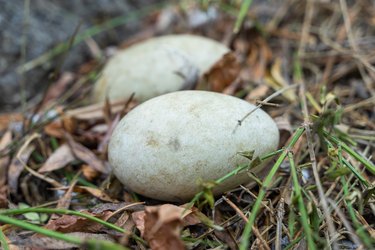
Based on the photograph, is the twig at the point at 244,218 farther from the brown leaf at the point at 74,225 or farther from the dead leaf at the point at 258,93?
the dead leaf at the point at 258,93

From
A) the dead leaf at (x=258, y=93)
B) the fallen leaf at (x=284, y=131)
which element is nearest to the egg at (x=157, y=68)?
the dead leaf at (x=258, y=93)

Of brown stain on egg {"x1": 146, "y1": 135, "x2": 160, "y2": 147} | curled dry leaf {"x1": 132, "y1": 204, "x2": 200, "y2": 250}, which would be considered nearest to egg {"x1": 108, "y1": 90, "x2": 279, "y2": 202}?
brown stain on egg {"x1": 146, "y1": 135, "x2": 160, "y2": 147}

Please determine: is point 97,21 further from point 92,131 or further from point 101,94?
point 92,131

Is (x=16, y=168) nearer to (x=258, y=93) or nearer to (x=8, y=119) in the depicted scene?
(x=8, y=119)

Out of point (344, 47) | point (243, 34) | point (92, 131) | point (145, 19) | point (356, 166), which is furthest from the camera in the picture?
point (145, 19)

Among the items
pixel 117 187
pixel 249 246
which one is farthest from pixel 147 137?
pixel 249 246

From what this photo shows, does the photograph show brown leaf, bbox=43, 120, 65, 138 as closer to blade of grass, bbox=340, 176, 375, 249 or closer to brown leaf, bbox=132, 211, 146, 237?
brown leaf, bbox=132, 211, 146, 237
